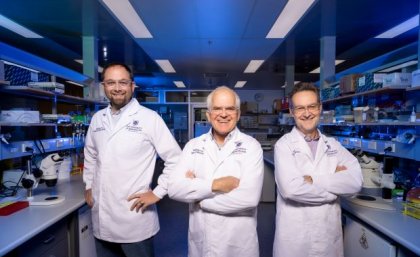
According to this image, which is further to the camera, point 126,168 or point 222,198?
point 126,168

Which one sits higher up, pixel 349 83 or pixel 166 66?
pixel 166 66

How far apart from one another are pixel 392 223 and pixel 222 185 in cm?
94

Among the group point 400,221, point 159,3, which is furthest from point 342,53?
point 400,221

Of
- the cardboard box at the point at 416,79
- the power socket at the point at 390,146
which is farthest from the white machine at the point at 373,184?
the cardboard box at the point at 416,79

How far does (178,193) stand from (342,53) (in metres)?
4.87

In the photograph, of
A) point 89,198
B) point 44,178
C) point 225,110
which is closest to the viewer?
point 225,110

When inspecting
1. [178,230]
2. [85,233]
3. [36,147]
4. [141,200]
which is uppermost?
[36,147]

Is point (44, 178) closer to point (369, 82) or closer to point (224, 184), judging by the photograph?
point (224, 184)

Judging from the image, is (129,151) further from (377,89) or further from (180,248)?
(377,89)

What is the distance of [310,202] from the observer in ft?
4.48

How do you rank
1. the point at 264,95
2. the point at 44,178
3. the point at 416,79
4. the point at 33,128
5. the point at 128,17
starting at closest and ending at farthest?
1. the point at 416,79
2. the point at 44,178
3. the point at 33,128
4. the point at 128,17
5. the point at 264,95

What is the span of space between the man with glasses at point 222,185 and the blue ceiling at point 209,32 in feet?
6.15

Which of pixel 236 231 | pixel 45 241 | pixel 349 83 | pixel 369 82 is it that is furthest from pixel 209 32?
pixel 45 241

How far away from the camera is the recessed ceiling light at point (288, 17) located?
278 centimetres
